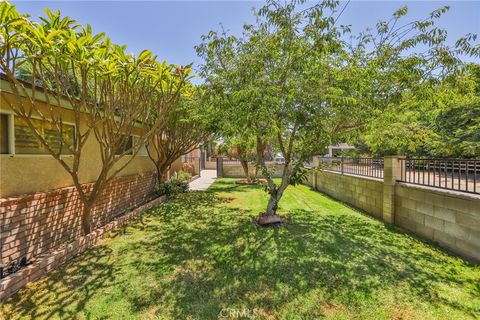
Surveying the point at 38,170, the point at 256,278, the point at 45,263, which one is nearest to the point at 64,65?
the point at 38,170

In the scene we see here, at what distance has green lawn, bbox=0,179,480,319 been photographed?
150 inches

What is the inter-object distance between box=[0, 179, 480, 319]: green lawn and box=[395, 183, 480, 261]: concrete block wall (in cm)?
40

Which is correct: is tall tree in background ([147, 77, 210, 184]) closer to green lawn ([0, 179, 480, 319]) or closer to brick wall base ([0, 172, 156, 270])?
brick wall base ([0, 172, 156, 270])

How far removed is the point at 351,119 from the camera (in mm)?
7281

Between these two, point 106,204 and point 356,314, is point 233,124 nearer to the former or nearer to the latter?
point 106,204

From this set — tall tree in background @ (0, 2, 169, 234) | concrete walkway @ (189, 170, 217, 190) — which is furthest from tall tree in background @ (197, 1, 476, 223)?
concrete walkway @ (189, 170, 217, 190)

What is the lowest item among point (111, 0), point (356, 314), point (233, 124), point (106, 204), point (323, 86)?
point (356, 314)

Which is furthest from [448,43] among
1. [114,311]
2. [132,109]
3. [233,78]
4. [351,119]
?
[114,311]

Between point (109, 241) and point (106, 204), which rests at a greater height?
point (106, 204)

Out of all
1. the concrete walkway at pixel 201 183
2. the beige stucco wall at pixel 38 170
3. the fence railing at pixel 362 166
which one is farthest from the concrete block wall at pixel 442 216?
the concrete walkway at pixel 201 183

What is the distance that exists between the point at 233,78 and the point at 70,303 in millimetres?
5731

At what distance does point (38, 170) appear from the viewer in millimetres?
5867

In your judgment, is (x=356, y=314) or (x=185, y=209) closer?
(x=356, y=314)

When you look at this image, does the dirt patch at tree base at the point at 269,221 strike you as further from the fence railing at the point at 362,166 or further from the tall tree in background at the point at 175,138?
the tall tree in background at the point at 175,138
